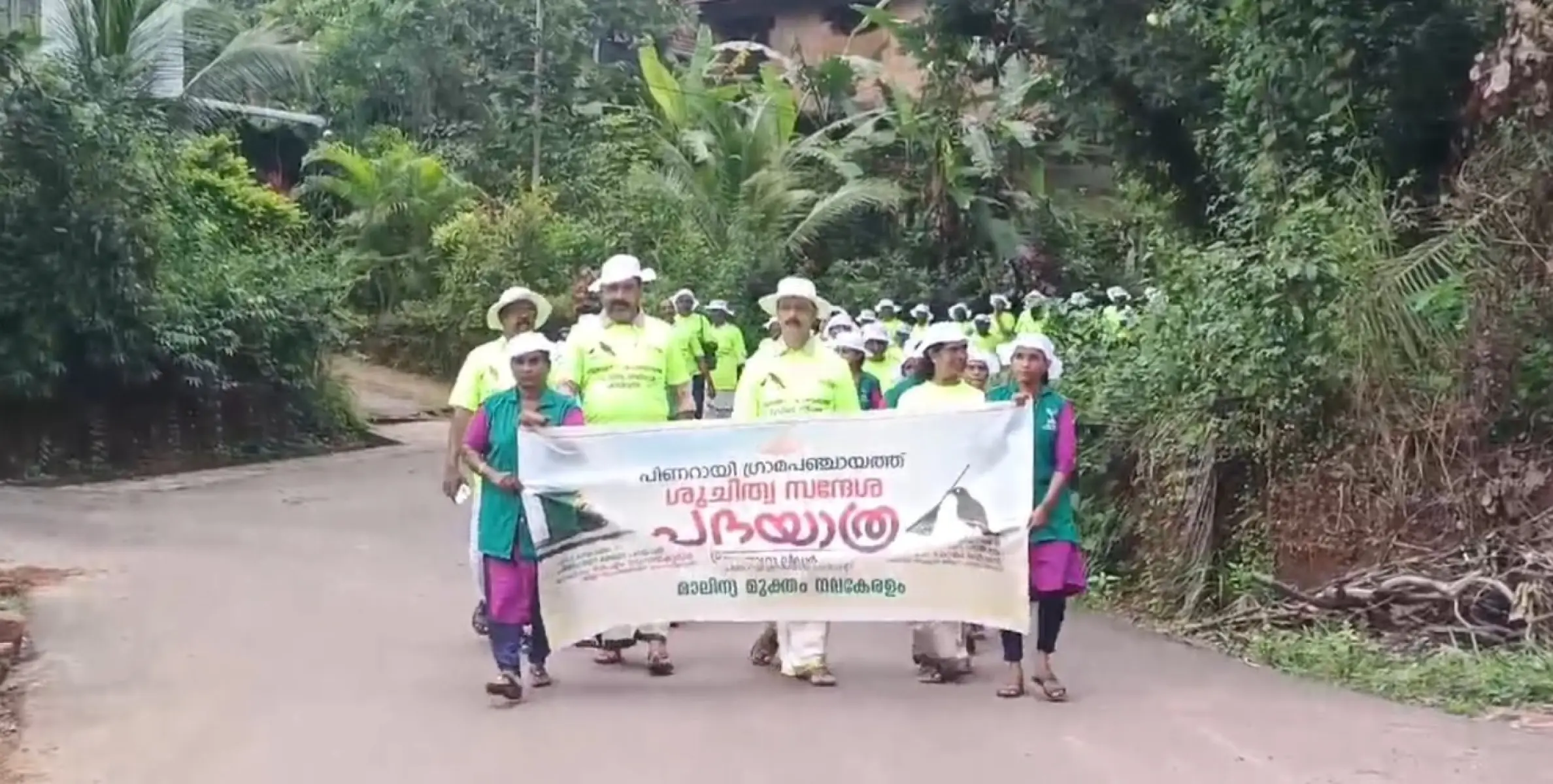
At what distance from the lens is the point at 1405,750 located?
7480mm

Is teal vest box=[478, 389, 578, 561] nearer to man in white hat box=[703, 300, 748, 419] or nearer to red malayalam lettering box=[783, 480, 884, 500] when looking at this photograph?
red malayalam lettering box=[783, 480, 884, 500]

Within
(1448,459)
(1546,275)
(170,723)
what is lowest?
(170,723)

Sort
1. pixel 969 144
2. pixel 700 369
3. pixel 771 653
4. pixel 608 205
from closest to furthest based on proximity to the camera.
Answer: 1. pixel 771 653
2. pixel 700 369
3. pixel 969 144
4. pixel 608 205

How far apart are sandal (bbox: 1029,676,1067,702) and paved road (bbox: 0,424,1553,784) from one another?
7cm

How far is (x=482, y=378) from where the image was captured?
9945 mm

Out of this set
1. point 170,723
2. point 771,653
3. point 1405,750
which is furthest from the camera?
point 771,653

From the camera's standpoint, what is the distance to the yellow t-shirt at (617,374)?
9438 mm

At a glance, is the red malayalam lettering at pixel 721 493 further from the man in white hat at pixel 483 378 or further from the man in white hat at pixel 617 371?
the man in white hat at pixel 483 378

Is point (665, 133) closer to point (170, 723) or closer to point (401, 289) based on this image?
point (401, 289)

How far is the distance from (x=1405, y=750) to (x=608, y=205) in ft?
70.0

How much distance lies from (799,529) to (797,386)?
0.66 metres

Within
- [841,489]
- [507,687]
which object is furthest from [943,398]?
[507,687]

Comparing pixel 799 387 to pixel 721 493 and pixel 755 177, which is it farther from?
pixel 755 177

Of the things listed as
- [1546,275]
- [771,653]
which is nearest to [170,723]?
[771,653]
